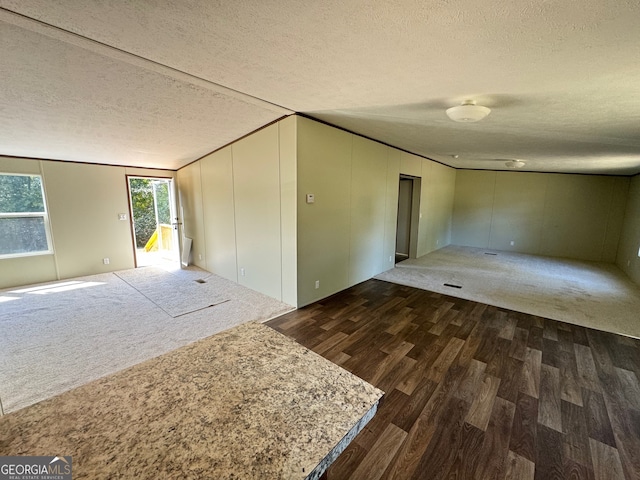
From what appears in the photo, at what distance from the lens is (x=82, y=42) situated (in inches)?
72.7

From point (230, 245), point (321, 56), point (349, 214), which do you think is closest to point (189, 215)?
point (230, 245)

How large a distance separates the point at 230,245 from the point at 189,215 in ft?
6.26

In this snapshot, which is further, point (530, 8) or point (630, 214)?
point (630, 214)

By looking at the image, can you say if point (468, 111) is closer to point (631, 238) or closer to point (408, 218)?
point (408, 218)

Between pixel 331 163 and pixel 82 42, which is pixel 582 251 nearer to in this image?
pixel 331 163

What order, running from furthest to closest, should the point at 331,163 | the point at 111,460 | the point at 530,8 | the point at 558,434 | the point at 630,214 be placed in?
the point at 630,214
the point at 331,163
the point at 558,434
the point at 530,8
the point at 111,460

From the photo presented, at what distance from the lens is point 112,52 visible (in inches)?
77.4

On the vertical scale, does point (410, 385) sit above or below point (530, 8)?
below

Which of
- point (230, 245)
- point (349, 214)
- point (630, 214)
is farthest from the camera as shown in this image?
point (630, 214)

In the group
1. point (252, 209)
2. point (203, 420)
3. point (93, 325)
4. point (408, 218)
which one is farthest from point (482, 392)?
point (408, 218)

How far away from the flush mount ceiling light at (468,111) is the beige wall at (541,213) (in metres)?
6.51

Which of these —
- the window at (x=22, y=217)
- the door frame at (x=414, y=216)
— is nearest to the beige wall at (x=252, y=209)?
the window at (x=22, y=217)

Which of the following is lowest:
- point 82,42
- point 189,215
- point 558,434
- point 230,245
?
point 558,434

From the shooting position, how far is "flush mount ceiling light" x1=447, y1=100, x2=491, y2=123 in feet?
7.89
